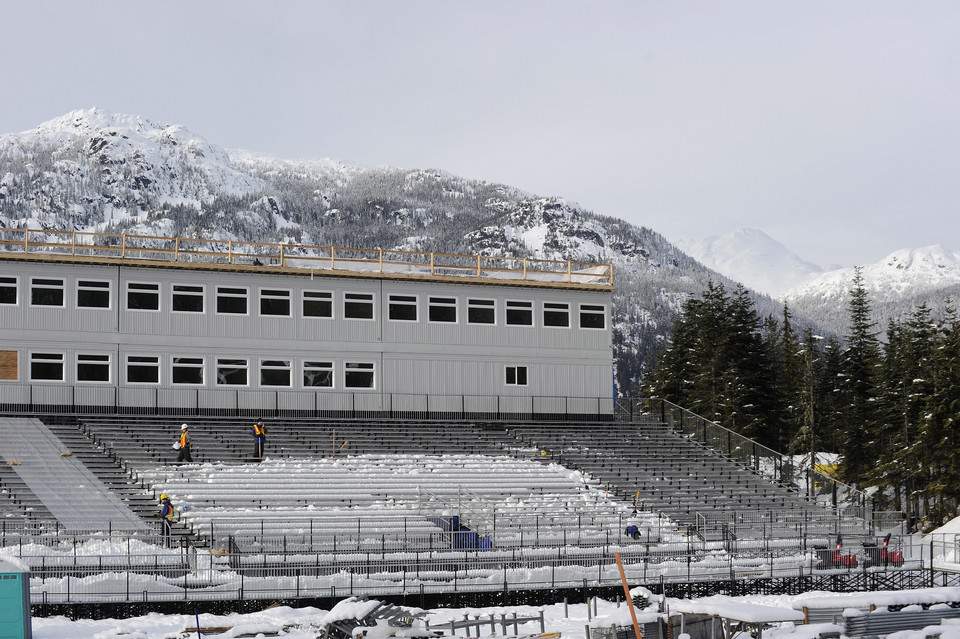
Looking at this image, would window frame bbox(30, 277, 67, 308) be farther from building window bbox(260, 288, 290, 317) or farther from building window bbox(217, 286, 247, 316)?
building window bbox(260, 288, 290, 317)

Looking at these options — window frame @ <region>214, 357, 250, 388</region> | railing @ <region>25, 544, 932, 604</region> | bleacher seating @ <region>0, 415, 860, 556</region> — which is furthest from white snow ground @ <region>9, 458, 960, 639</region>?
window frame @ <region>214, 357, 250, 388</region>

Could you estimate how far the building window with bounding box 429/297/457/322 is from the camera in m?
49.2

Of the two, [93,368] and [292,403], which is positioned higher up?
[93,368]

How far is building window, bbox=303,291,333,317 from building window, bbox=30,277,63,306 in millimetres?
9552

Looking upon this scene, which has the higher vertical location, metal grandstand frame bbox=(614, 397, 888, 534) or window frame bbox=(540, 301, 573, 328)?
window frame bbox=(540, 301, 573, 328)

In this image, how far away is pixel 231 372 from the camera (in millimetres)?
46344

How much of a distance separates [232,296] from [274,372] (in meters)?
3.52

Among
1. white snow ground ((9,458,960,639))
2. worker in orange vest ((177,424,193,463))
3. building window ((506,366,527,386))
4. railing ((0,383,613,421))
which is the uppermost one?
building window ((506,366,527,386))

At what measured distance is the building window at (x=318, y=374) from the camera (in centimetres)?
4734

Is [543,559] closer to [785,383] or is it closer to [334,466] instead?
[334,466]

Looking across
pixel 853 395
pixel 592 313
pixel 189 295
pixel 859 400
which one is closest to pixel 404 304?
pixel 592 313

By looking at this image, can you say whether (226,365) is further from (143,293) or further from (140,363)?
(143,293)

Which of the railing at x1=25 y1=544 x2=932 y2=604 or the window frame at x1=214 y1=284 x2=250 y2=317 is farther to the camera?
the window frame at x1=214 y1=284 x2=250 y2=317

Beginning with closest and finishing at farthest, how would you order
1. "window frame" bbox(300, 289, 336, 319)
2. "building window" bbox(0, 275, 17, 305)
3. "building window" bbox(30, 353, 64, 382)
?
"building window" bbox(30, 353, 64, 382)
"building window" bbox(0, 275, 17, 305)
"window frame" bbox(300, 289, 336, 319)
